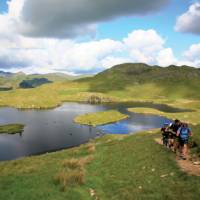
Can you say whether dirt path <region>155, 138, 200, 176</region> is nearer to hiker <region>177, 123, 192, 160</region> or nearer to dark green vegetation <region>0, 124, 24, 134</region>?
hiker <region>177, 123, 192, 160</region>

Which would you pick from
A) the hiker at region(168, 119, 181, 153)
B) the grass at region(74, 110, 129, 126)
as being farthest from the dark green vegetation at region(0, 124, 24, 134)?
the hiker at region(168, 119, 181, 153)

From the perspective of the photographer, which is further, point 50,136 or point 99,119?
point 99,119

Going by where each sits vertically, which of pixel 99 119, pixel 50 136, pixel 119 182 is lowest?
pixel 50 136

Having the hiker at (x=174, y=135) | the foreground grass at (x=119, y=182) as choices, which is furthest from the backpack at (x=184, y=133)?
the foreground grass at (x=119, y=182)

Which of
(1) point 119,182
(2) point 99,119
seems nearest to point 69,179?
(1) point 119,182

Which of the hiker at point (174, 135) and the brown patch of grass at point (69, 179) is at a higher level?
the hiker at point (174, 135)

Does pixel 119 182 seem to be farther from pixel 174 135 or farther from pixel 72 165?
pixel 174 135

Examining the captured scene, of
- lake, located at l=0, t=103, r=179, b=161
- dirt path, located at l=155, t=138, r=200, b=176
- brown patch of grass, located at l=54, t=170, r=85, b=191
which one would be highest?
dirt path, located at l=155, t=138, r=200, b=176

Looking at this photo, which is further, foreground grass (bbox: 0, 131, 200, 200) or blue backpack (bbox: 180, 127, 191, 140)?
blue backpack (bbox: 180, 127, 191, 140)

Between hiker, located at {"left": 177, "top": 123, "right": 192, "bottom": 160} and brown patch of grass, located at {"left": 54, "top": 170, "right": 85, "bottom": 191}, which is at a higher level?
hiker, located at {"left": 177, "top": 123, "right": 192, "bottom": 160}

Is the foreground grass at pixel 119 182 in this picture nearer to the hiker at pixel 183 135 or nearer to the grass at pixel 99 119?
the hiker at pixel 183 135

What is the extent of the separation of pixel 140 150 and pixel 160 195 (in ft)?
52.1

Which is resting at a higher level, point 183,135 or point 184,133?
point 184,133

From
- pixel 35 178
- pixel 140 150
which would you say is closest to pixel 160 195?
pixel 35 178
